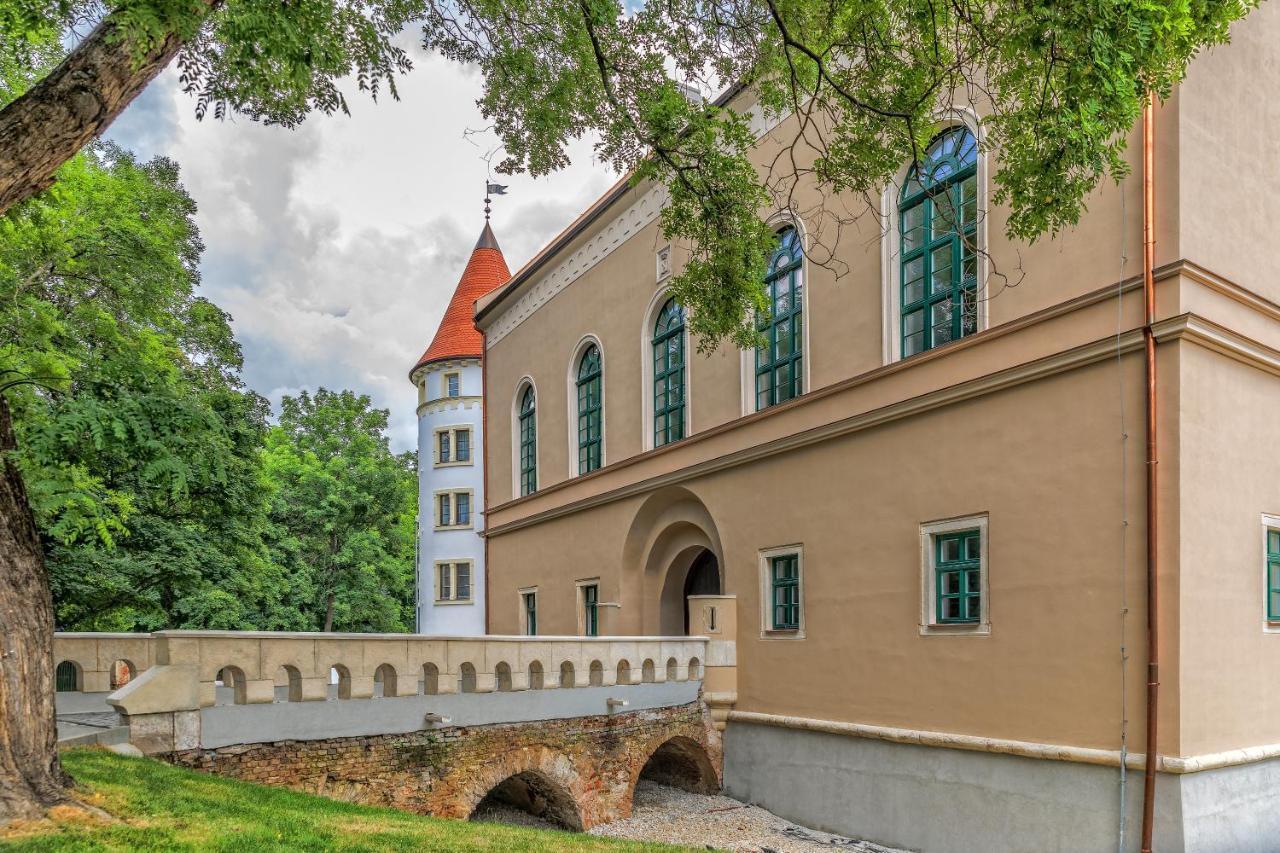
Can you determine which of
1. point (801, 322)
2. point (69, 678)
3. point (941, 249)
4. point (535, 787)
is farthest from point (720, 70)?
point (69, 678)

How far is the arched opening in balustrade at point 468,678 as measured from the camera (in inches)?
440

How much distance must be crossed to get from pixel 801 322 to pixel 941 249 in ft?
9.18

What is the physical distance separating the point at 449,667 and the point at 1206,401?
8871 millimetres

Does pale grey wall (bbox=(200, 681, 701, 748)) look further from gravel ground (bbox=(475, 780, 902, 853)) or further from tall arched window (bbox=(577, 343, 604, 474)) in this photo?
tall arched window (bbox=(577, 343, 604, 474))

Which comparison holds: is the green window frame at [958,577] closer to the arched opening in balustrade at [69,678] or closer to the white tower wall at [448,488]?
the arched opening in balustrade at [69,678]

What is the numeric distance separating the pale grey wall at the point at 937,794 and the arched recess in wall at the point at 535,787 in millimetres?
3032

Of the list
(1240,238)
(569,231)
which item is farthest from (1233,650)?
(569,231)

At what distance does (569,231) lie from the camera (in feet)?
65.5

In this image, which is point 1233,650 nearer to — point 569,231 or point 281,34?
point 281,34

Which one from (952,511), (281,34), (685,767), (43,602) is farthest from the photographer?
(685,767)

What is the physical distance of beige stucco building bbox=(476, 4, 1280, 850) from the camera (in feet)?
29.0

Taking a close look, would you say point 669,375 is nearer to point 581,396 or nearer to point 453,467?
point 581,396

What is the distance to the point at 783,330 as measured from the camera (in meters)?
14.2

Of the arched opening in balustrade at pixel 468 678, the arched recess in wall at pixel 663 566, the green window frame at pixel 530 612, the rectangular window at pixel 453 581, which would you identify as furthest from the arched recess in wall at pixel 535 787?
the rectangular window at pixel 453 581
